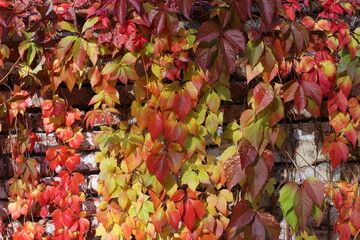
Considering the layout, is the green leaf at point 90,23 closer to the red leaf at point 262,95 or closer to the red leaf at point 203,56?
the red leaf at point 203,56

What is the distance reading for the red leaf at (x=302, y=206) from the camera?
161 centimetres

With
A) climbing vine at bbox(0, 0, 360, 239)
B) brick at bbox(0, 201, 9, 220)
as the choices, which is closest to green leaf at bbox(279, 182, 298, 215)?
climbing vine at bbox(0, 0, 360, 239)

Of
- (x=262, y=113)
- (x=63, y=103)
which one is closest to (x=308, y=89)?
(x=262, y=113)

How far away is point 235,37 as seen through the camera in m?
1.50

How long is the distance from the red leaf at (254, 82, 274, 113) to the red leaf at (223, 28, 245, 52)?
0.20m

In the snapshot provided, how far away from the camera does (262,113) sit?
1633 millimetres

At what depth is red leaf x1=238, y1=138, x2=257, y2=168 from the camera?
159 cm

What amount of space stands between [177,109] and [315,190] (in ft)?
2.03

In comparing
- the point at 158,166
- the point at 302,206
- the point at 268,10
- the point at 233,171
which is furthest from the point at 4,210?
the point at 268,10

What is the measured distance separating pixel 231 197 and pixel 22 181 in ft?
2.89

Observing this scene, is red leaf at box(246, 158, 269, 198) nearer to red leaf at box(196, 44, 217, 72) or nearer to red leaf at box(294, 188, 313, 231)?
red leaf at box(294, 188, 313, 231)

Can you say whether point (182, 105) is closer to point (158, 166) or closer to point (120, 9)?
point (158, 166)

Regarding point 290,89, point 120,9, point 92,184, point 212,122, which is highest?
point 120,9

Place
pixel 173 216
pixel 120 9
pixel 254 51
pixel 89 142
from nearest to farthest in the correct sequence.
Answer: pixel 120 9 < pixel 254 51 < pixel 173 216 < pixel 89 142
